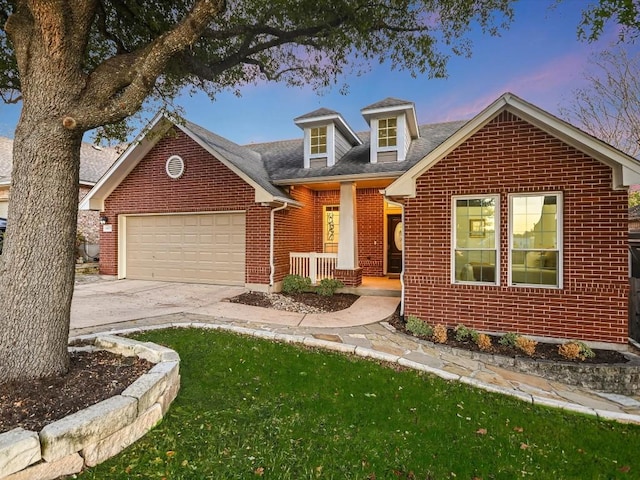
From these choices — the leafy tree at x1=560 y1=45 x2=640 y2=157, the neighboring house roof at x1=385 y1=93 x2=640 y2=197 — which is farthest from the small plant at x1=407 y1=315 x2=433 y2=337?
the leafy tree at x1=560 y1=45 x2=640 y2=157

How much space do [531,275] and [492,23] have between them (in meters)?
4.49

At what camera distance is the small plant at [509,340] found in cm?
634

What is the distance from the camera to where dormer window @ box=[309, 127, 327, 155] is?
1126 centimetres

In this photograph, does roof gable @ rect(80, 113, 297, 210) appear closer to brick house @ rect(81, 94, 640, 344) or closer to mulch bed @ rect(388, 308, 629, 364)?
brick house @ rect(81, 94, 640, 344)

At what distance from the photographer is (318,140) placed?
37.1 feet

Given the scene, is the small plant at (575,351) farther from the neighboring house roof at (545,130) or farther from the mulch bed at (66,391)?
the mulch bed at (66,391)

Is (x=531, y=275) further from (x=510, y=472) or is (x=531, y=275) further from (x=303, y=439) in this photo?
(x=303, y=439)

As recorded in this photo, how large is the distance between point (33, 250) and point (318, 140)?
356 inches

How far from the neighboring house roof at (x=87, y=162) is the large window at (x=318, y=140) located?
35.1ft

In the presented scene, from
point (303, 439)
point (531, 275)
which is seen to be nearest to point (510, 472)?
point (303, 439)

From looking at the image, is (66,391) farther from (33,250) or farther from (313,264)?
(313,264)

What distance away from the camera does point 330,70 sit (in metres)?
6.62

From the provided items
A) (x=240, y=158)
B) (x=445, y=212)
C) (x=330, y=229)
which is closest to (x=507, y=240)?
(x=445, y=212)

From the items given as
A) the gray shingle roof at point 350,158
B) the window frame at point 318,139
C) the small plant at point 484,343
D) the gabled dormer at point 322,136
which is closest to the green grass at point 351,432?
the small plant at point 484,343
